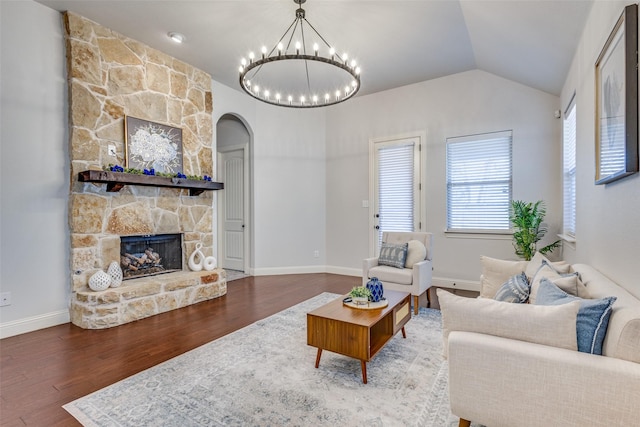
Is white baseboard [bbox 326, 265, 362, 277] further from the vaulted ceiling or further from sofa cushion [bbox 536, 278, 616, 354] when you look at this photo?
sofa cushion [bbox 536, 278, 616, 354]

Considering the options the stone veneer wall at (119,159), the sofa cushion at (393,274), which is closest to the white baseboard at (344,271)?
the sofa cushion at (393,274)

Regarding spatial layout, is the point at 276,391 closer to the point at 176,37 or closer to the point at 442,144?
the point at 176,37

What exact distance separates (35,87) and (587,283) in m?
4.94

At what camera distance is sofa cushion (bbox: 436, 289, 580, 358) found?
1372mm

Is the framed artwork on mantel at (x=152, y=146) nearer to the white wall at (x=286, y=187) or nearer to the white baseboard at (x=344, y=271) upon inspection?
the white wall at (x=286, y=187)

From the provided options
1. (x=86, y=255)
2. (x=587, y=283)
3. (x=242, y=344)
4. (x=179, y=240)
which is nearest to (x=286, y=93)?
(x=179, y=240)

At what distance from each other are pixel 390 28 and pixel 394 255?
2638mm

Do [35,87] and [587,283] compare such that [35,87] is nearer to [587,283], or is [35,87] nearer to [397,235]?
[397,235]

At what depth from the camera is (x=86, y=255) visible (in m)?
3.47

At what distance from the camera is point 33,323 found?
320 cm

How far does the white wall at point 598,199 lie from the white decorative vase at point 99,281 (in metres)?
4.30

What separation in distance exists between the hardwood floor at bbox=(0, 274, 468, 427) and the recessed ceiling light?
130 inches

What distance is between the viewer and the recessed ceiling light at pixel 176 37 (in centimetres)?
377

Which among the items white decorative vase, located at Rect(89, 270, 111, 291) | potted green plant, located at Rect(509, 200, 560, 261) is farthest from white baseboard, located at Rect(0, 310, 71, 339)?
potted green plant, located at Rect(509, 200, 560, 261)
